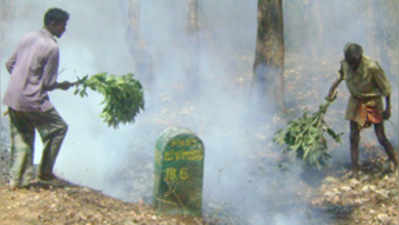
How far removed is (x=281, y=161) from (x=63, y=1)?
49.0 ft

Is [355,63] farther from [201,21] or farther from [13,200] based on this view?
[201,21]

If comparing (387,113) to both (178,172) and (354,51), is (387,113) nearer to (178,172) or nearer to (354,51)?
(354,51)

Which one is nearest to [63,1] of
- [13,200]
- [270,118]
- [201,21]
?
[201,21]

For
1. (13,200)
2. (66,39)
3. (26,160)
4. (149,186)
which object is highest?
(66,39)

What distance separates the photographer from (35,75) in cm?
438

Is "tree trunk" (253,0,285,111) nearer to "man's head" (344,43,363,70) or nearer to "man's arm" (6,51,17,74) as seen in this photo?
"man's head" (344,43,363,70)

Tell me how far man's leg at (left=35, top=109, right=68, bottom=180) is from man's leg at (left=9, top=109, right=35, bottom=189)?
169 millimetres

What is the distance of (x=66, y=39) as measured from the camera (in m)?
18.8

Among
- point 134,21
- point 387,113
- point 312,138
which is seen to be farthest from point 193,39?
point 387,113

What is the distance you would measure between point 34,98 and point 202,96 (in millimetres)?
7813

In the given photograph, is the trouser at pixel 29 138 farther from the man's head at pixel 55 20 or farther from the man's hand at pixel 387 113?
the man's hand at pixel 387 113

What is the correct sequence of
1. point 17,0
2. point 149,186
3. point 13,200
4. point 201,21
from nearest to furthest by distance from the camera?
point 13,200 → point 149,186 → point 201,21 → point 17,0

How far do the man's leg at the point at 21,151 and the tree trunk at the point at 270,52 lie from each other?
5.33 meters

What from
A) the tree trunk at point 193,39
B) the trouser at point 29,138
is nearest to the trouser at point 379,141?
the trouser at point 29,138
